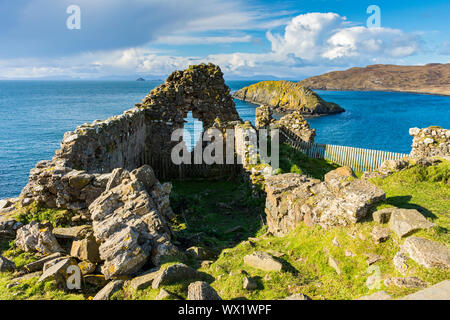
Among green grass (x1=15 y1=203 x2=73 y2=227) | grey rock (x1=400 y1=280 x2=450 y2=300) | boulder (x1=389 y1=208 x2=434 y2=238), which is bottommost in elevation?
green grass (x1=15 y1=203 x2=73 y2=227)

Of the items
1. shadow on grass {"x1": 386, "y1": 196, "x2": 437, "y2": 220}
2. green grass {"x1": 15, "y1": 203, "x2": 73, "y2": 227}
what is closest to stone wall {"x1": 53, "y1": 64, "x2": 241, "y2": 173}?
green grass {"x1": 15, "y1": 203, "x2": 73, "y2": 227}

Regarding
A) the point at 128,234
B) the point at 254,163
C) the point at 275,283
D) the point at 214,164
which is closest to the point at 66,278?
the point at 128,234

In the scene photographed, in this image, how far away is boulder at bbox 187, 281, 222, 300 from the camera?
5.05m

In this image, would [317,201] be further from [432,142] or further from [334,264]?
[432,142]

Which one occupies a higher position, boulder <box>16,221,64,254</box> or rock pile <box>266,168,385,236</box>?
rock pile <box>266,168,385,236</box>

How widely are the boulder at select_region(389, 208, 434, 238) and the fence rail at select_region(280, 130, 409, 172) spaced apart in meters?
13.7

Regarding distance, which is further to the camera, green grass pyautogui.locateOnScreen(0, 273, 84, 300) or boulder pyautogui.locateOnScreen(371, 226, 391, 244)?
boulder pyautogui.locateOnScreen(371, 226, 391, 244)

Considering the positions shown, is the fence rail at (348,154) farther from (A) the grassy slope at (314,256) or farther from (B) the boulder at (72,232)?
(B) the boulder at (72,232)

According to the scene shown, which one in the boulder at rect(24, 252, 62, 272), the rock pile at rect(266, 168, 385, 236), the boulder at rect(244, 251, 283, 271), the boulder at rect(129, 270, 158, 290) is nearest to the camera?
the boulder at rect(129, 270, 158, 290)

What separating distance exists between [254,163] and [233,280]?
402 inches

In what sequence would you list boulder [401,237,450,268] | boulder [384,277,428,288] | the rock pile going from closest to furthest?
boulder [384,277,428,288]
boulder [401,237,450,268]
the rock pile

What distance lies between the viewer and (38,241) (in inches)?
291

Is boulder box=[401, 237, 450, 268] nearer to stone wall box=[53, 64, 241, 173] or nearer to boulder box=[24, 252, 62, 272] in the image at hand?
boulder box=[24, 252, 62, 272]

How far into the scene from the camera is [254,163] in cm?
1595
